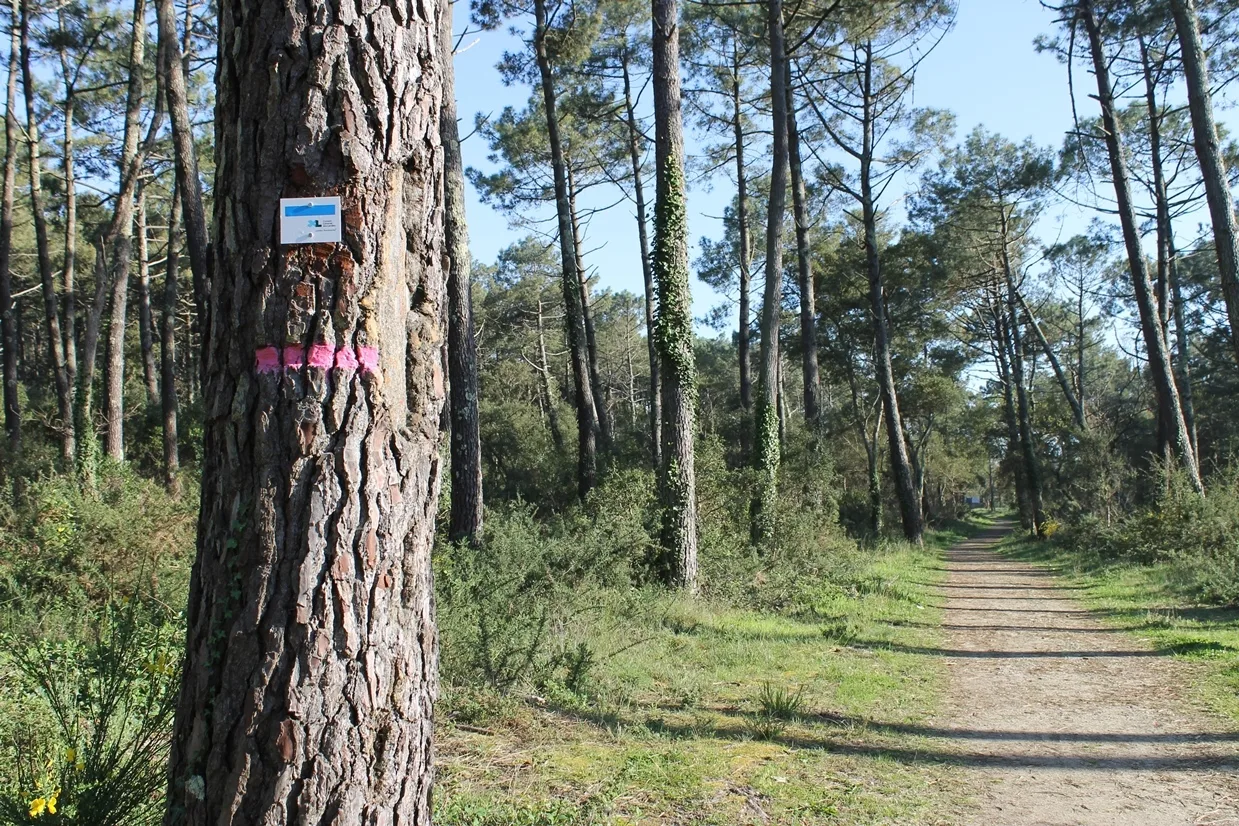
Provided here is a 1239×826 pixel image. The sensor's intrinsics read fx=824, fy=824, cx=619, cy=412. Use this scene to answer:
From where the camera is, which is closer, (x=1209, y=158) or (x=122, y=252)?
(x=1209, y=158)

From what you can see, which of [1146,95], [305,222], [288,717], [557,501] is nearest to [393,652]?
[288,717]

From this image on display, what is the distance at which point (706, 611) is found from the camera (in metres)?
8.70

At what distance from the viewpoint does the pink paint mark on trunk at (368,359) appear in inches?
85.3

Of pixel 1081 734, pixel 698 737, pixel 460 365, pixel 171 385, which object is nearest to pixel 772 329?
pixel 460 365

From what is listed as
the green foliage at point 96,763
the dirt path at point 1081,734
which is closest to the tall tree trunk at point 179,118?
the green foliage at point 96,763

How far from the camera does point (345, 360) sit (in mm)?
2145

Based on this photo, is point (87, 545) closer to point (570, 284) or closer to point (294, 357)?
point (294, 357)

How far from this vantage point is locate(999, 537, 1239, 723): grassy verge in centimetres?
609

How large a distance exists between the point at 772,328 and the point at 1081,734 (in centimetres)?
929

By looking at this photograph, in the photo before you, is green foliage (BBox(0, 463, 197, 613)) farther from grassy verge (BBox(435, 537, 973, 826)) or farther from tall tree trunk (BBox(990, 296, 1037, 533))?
tall tree trunk (BBox(990, 296, 1037, 533))

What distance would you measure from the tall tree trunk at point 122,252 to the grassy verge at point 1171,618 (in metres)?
14.4

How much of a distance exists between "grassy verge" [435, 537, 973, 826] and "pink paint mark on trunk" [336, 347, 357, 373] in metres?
2.15

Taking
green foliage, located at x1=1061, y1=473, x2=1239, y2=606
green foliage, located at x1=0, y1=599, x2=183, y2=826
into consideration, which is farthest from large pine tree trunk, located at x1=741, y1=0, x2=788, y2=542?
green foliage, located at x1=0, y1=599, x2=183, y2=826

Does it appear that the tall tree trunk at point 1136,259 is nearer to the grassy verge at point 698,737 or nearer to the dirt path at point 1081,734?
the dirt path at point 1081,734
